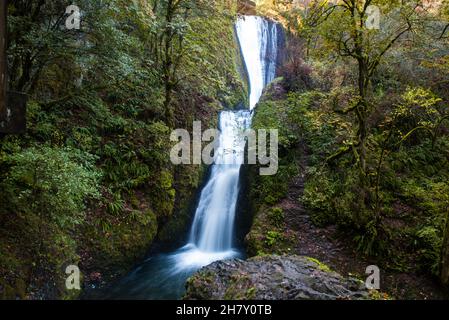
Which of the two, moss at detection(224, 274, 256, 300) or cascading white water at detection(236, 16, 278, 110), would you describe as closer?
moss at detection(224, 274, 256, 300)

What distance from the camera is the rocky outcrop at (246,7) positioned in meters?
24.7

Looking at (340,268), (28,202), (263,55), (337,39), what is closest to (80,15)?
(28,202)

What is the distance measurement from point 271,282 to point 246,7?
24.6 m

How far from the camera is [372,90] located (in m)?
12.7

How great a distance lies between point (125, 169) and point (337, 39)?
22.2 feet

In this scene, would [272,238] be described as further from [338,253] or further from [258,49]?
[258,49]

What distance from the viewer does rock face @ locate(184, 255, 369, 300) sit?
4.45m

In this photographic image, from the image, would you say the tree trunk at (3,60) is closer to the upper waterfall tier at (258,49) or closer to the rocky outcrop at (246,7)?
the upper waterfall tier at (258,49)

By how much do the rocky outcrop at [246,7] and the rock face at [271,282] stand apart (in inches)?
896

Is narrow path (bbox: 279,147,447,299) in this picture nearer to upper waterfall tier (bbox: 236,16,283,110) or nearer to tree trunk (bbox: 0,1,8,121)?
tree trunk (bbox: 0,1,8,121)

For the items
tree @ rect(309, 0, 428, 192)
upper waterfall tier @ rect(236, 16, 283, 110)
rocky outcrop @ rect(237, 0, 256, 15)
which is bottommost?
tree @ rect(309, 0, 428, 192)

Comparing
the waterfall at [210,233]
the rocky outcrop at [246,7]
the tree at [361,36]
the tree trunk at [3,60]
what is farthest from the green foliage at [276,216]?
the rocky outcrop at [246,7]

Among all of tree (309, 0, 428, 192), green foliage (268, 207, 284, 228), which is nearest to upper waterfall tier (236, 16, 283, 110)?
tree (309, 0, 428, 192)

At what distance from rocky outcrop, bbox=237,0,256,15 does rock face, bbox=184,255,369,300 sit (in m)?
22.8
